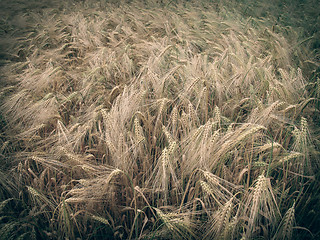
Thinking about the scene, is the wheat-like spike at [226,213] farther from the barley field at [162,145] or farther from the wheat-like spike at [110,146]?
the wheat-like spike at [110,146]

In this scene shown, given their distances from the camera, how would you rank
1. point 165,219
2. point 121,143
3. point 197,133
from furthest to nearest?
point 121,143 → point 197,133 → point 165,219

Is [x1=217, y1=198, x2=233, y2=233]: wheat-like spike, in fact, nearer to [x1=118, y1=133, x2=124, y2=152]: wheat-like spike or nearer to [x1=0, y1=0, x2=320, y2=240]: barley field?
[x1=0, y1=0, x2=320, y2=240]: barley field

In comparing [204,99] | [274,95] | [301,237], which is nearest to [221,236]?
[301,237]

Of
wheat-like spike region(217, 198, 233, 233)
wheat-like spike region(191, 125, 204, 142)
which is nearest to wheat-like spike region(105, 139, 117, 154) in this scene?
wheat-like spike region(191, 125, 204, 142)

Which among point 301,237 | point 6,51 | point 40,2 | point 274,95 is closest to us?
point 301,237

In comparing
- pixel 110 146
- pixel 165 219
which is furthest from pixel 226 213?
pixel 110 146

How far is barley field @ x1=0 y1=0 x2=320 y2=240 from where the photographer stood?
82cm

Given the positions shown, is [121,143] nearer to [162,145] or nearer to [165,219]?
[162,145]

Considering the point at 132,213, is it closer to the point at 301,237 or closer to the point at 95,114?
the point at 95,114

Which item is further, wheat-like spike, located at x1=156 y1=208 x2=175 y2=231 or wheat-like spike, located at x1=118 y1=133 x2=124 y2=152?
wheat-like spike, located at x1=118 y1=133 x2=124 y2=152

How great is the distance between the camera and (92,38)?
2535 millimetres

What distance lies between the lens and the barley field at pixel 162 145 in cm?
82

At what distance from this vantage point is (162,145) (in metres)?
1.17

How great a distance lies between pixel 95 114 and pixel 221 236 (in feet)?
2.99
